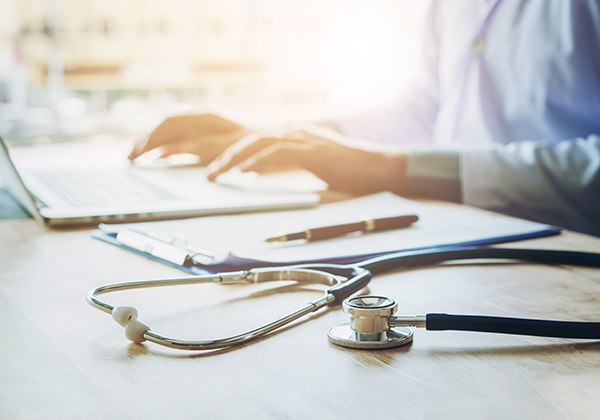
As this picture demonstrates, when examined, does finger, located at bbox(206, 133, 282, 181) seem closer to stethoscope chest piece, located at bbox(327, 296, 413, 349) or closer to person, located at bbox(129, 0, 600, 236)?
person, located at bbox(129, 0, 600, 236)

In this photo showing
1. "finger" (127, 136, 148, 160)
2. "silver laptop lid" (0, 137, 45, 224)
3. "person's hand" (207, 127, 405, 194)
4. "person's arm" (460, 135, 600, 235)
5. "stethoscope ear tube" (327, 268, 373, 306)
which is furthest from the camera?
"finger" (127, 136, 148, 160)

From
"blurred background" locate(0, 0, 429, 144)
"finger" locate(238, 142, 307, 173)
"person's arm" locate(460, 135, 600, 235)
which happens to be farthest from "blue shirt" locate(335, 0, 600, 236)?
"blurred background" locate(0, 0, 429, 144)

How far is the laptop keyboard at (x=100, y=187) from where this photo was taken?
2.45 ft

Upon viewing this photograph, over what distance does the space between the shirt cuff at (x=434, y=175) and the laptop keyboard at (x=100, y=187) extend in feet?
1.10

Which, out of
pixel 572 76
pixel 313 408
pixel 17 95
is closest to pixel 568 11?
pixel 572 76

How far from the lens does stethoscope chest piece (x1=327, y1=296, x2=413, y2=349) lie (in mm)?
307

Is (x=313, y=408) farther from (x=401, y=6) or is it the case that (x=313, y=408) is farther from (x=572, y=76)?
(x=401, y=6)

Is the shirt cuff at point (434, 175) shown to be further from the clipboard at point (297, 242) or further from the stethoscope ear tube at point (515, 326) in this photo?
the stethoscope ear tube at point (515, 326)

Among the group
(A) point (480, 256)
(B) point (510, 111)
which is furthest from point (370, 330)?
(B) point (510, 111)

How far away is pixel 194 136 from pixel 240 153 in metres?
0.30

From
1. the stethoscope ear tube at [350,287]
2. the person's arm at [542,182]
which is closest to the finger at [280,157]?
the person's arm at [542,182]

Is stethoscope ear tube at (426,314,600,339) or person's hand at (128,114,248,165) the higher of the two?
person's hand at (128,114,248,165)

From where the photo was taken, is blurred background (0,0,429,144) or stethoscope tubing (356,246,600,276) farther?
blurred background (0,0,429,144)

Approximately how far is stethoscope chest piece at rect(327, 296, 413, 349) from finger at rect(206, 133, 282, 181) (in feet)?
1.97
